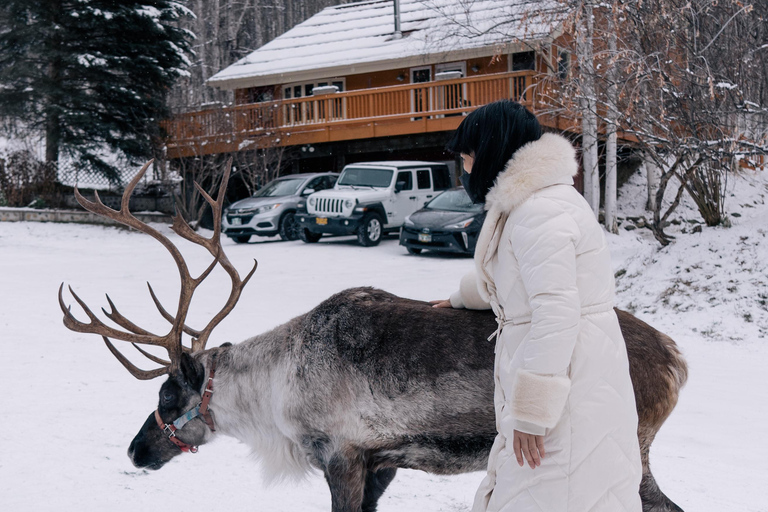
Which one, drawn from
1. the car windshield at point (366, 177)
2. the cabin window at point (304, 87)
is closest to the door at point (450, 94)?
the car windshield at point (366, 177)

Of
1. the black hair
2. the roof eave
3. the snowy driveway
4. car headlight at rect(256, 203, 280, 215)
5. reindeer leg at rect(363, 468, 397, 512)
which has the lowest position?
the snowy driveway

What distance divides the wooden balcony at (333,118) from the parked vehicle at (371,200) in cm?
224

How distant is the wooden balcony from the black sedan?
4.32 meters

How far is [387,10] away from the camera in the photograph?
2873 centimetres

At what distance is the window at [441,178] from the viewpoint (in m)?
19.0

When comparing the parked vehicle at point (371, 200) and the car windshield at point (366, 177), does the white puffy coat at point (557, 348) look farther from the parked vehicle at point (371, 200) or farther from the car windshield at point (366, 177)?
the car windshield at point (366, 177)

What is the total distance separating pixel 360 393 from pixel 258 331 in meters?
5.94

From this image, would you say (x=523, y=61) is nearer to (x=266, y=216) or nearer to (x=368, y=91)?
(x=368, y=91)

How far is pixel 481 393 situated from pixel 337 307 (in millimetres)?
848

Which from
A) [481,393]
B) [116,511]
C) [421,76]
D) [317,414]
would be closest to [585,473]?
[481,393]

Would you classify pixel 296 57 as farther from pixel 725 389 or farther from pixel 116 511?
pixel 116 511

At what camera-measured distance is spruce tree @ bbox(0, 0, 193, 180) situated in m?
21.8

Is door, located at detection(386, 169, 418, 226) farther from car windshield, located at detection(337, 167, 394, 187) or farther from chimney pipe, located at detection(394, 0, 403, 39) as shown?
chimney pipe, located at detection(394, 0, 403, 39)

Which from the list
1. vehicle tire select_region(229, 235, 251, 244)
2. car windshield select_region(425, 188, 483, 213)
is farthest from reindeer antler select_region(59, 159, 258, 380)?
vehicle tire select_region(229, 235, 251, 244)
